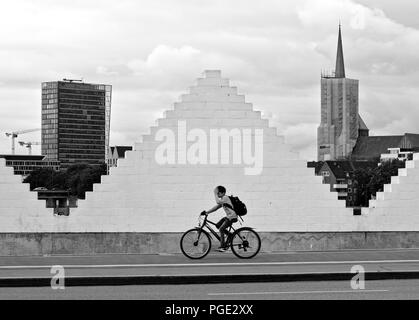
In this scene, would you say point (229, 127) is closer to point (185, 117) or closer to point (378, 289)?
point (185, 117)

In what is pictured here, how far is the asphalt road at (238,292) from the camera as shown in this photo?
12125 millimetres

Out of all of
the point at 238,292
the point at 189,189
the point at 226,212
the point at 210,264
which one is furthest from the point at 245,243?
the point at 238,292

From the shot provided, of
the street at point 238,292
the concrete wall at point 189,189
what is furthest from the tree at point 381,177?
the street at point 238,292

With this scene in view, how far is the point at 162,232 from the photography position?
62.4 feet

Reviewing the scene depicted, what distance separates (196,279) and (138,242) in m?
5.44

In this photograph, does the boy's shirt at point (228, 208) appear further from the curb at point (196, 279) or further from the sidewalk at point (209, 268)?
the curb at point (196, 279)

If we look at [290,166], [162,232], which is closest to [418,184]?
[290,166]

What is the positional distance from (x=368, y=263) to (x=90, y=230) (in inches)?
245

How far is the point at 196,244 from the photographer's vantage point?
17.0 metres

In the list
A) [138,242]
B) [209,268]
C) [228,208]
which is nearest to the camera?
[209,268]

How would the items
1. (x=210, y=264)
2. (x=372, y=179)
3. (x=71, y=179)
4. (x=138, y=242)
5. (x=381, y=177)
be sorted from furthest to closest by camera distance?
(x=71, y=179) < (x=372, y=179) < (x=381, y=177) < (x=138, y=242) < (x=210, y=264)

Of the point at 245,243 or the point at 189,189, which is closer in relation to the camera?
the point at 245,243

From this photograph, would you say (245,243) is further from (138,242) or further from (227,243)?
(138,242)

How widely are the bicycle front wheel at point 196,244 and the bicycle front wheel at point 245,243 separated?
527 millimetres
